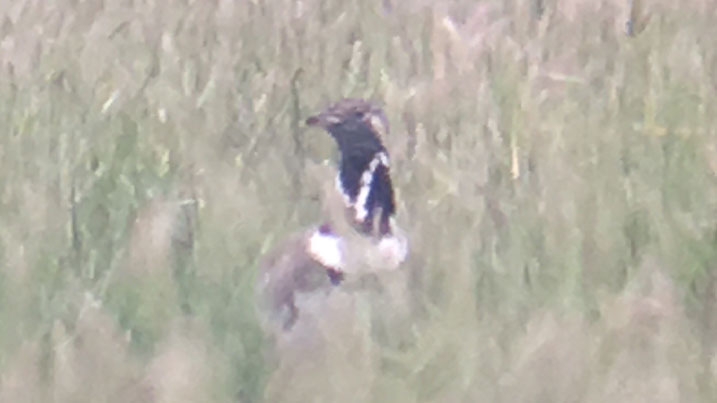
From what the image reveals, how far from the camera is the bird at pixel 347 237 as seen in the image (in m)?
2.65

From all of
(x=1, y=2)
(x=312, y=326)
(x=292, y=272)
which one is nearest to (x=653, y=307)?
(x=312, y=326)

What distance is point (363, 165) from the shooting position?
284 cm

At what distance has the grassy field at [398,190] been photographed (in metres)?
2.25

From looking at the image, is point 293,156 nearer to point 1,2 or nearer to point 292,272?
point 292,272

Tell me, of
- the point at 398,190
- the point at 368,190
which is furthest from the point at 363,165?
the point at 398,190

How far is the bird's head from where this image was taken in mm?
2805

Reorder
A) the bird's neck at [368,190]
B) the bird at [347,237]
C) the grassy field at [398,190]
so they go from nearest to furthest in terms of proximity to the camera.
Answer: the grassy field at [398,190]
the bird at [347,237]
the bird's neck at [368,190]

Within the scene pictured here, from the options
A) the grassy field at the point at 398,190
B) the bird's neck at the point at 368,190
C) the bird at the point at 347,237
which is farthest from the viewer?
the bird's neck at the point at 368,190

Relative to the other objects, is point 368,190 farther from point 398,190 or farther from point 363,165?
point 398,190

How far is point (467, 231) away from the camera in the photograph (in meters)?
2.76

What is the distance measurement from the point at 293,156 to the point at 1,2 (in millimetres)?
1115

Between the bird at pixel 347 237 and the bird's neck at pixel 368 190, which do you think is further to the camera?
the bird's neck at pixel 368 190

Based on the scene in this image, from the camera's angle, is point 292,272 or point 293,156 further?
point 293,156

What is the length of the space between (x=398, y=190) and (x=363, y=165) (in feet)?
0.71
